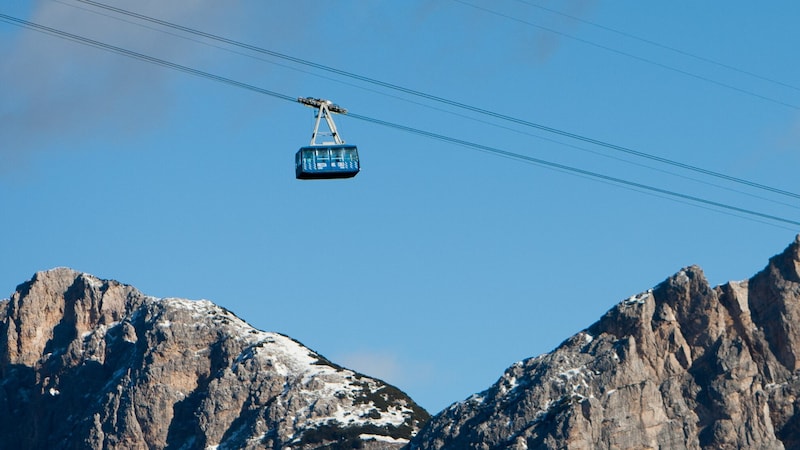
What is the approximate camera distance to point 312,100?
109m

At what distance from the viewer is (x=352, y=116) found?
10344 centimetres

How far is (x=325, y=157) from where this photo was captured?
110m

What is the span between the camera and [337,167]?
360ft

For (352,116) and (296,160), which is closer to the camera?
(352,116)

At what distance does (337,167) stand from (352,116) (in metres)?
6.91

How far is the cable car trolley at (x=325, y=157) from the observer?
358 ft

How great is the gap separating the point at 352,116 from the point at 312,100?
251 inches

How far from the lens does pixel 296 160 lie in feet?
366

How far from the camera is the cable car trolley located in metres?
109

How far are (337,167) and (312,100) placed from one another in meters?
4.54

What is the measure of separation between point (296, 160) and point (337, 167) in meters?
3.35
